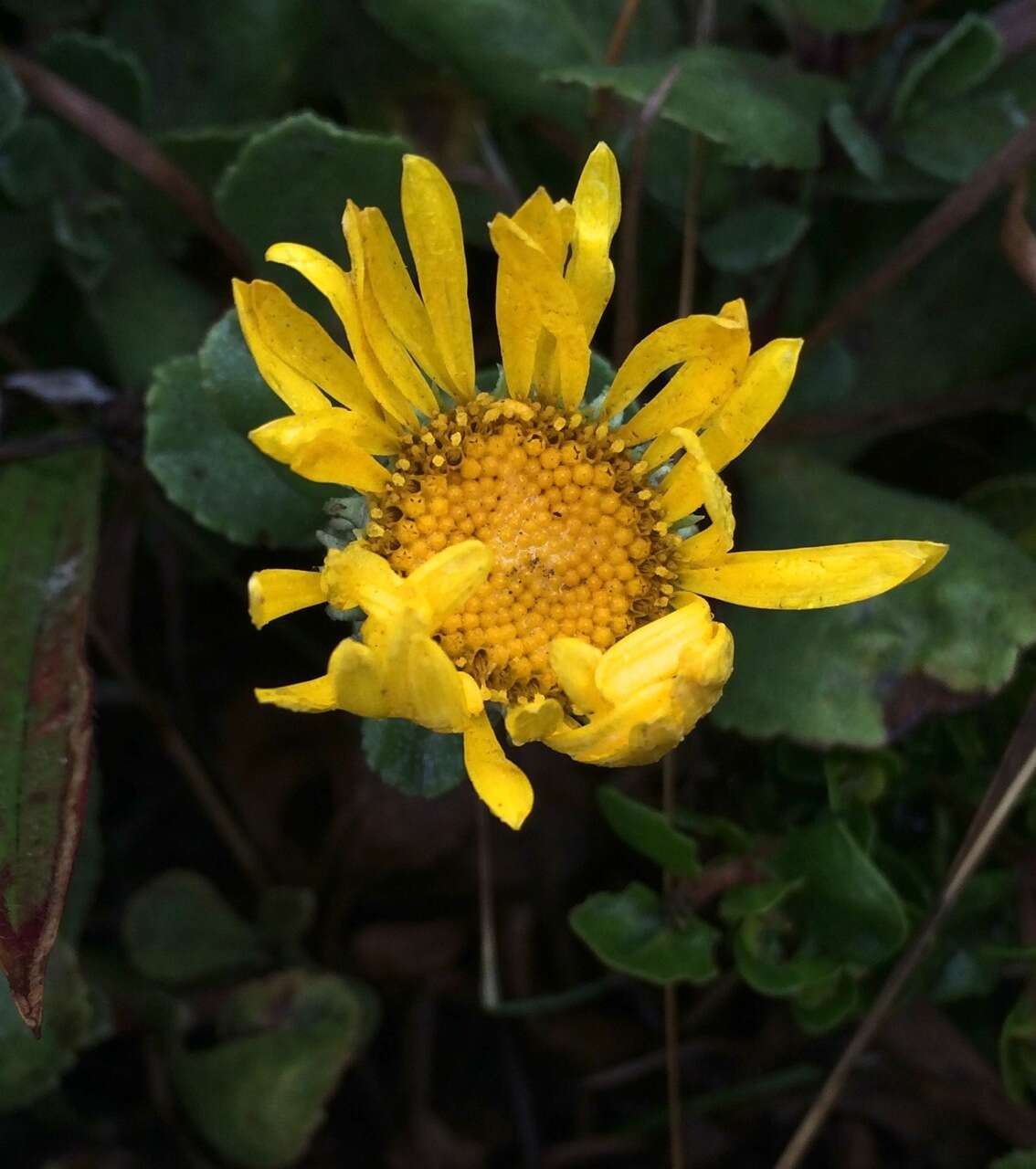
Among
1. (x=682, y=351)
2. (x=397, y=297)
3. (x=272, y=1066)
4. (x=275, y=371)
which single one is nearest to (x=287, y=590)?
(x=275, y=371)

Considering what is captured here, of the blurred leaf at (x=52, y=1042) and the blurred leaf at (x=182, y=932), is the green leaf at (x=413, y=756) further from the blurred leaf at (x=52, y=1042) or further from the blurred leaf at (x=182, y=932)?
the blurred leaf at (x=182, y=932)

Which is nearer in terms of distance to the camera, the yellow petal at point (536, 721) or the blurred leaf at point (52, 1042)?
the yellow petal at point (536, 721)

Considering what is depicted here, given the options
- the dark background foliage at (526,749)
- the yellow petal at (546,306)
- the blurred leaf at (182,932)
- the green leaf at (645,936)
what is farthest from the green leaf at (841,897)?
the blurred leaf at (182,932)

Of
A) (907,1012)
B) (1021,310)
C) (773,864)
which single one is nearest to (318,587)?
(773,864)

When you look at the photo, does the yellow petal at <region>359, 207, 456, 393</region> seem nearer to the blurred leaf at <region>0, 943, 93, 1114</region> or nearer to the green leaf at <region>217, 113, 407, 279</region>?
the green leaf at <region>217, 113, 407, 279</region>

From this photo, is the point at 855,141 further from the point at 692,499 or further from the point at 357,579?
the point at 357,579

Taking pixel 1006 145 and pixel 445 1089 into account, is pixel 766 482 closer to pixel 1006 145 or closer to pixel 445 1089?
pixel 1006 145

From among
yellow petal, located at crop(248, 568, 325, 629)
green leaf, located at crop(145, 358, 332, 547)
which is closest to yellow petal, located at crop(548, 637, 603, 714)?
yellow petal, located at crop(248, 568, 325, 629)
